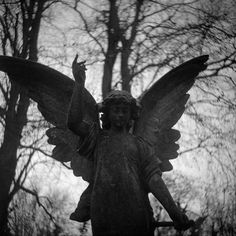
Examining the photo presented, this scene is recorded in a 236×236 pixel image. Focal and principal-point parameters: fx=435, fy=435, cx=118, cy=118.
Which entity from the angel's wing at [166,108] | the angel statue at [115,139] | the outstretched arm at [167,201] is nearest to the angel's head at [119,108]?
the angel statue at [115,139]

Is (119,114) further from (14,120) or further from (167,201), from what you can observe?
(14,120)

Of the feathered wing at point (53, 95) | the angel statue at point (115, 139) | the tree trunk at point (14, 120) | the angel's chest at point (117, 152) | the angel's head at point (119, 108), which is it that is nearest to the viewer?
the angel statue at point (115, 139)

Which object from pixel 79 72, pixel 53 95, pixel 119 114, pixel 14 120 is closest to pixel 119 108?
pixel 119 114

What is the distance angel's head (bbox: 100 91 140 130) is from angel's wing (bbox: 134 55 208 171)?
45cm

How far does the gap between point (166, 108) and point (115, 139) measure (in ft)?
2.98

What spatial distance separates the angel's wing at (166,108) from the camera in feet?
15.9

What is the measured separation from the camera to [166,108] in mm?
4980

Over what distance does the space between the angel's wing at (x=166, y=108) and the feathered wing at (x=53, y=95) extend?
59 cm

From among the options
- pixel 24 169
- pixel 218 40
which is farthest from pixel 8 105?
pixel 218 40

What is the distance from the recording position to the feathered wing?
4.82 m

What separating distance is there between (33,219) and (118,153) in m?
7.49

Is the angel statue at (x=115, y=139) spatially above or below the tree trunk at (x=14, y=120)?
below

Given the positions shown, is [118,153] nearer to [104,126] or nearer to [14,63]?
[104,126]

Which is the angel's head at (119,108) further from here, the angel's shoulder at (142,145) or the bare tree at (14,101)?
the bare tree at (14,101)
